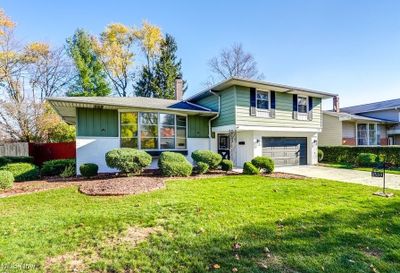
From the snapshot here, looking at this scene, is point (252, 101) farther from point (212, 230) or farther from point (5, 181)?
point (5, 181)

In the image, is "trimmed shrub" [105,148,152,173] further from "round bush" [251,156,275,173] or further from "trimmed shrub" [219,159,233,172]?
"round bush" [251,156,275,173]

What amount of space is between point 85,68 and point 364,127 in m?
29.6

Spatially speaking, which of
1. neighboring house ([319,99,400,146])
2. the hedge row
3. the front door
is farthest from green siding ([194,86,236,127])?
neighboring house ([319,99,400,146])

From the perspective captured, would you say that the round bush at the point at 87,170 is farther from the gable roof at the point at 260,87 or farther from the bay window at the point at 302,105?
the bay window at the point at 302,105

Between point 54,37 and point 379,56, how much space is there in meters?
27.7

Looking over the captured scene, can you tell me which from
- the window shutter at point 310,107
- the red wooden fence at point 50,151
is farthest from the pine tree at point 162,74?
the window shutter at point 310,107

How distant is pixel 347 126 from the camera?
21375 millimetres

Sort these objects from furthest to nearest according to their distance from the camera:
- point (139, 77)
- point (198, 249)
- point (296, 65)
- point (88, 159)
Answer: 1. point (139, 77)
2. point (296, 65)
3. point (88, 159)
4. point (198, 249)

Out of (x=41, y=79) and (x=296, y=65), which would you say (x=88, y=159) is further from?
(x=41, y=79)

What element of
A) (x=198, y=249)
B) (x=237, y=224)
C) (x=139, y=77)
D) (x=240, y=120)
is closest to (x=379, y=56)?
(x=240, y=120)

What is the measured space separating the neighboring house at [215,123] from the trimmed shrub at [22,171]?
189 centimetres

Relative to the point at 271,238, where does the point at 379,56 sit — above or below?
above

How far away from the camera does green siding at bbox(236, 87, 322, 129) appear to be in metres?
12.9

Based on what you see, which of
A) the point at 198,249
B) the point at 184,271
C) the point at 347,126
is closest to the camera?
the point at 184,271
